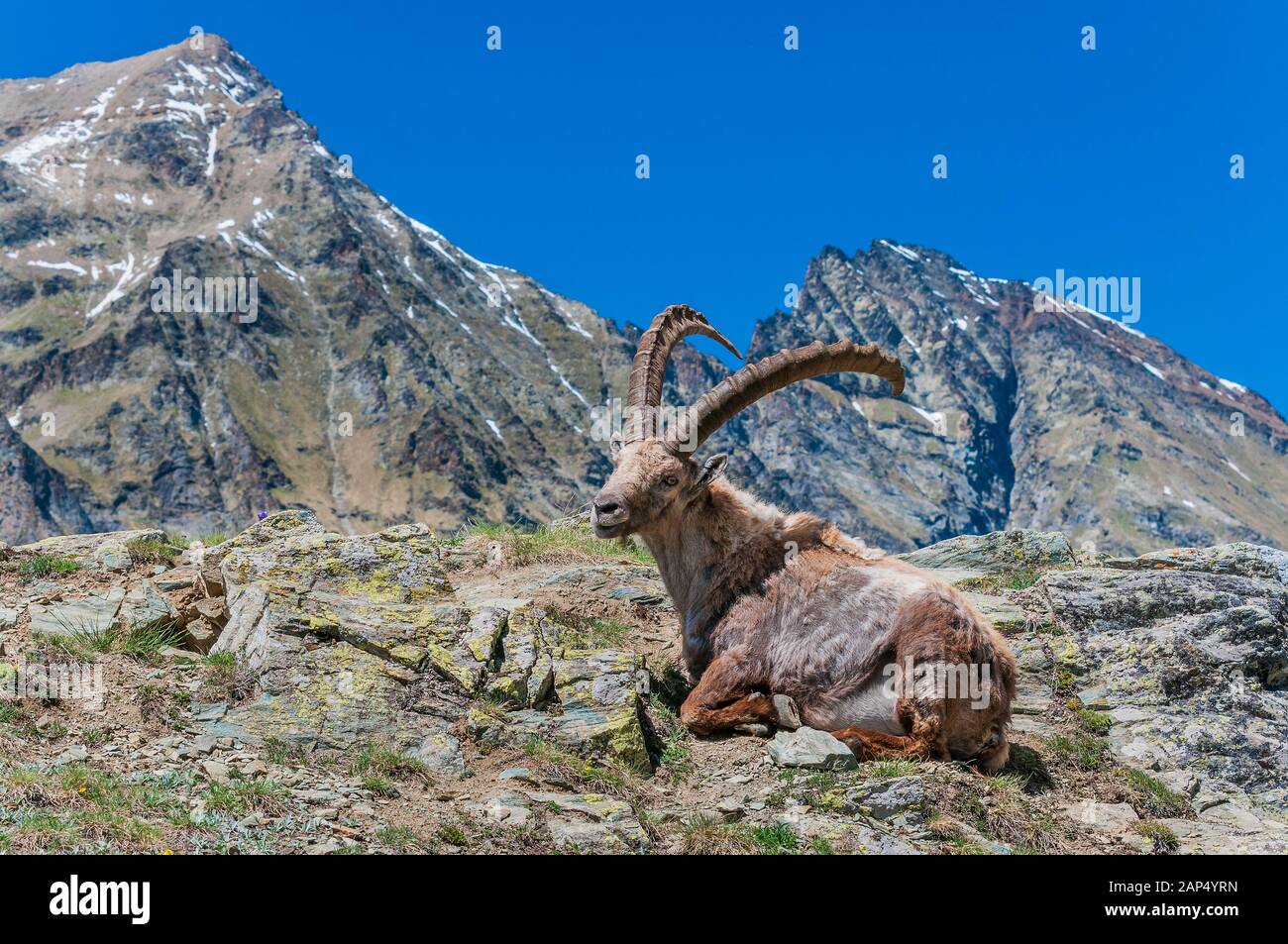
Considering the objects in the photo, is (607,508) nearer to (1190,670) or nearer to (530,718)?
(530,718)

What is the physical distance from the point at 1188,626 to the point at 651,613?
7004 mm

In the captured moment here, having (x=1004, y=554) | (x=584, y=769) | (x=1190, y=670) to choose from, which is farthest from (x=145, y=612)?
(x=1004, y=554)

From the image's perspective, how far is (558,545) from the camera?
17.9 meters

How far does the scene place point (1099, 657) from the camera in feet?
44.5

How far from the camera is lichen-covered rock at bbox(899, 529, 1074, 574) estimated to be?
1781 cm

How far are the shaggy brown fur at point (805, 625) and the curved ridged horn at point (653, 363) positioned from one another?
377mm

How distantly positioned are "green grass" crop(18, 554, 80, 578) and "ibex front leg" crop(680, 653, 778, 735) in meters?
8.31

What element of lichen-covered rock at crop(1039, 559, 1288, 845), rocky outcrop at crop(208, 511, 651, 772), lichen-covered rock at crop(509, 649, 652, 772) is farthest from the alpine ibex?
lichen-covered rock at crop(1039, 559, 1288, 845)

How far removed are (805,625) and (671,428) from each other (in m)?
A: 2.85

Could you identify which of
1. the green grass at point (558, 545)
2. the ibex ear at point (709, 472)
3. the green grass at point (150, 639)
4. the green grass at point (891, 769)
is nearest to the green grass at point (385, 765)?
the green grass at point (150, 639)

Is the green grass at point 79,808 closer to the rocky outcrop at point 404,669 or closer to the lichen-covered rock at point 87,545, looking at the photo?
the rocky outcrop at point 404,669

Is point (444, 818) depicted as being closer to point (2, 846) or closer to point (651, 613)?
point (2, 846)

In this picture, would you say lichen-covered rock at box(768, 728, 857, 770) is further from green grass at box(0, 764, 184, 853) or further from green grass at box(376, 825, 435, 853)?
green grass at box(0, 764, 184, 853)

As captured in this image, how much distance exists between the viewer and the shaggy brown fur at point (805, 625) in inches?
428
